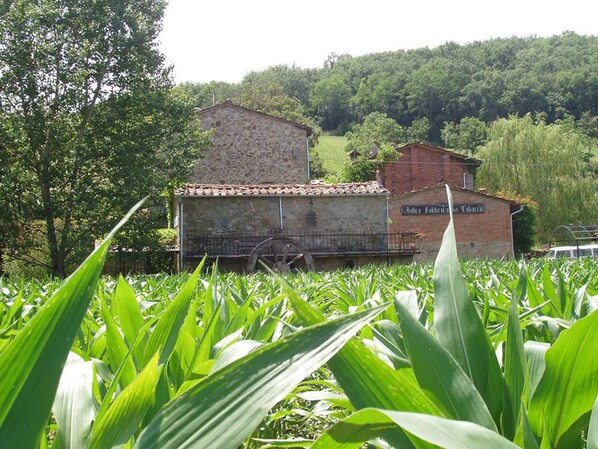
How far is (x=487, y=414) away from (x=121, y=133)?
753 inches

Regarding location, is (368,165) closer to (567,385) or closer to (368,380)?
(567,385)

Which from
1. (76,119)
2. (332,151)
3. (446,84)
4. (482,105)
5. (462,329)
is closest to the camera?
(462,329)

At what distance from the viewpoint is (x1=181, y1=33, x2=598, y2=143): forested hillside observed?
68.0m

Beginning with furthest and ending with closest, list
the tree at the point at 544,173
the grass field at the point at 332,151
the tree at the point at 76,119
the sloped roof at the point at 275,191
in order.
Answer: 1. the grass field at the point at 332,151
2. the tree at the point at 544,173
3. the sloped roof at the point at 275,191
4. the tree at the point at 76,119

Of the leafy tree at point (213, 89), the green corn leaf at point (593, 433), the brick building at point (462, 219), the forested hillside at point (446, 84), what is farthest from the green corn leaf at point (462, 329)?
the leafy tree at point (213, 89)

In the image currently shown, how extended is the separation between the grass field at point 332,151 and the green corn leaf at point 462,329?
57081 mm

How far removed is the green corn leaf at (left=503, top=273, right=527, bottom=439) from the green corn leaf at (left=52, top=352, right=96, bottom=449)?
20.3 inches

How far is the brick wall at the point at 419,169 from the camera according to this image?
118 ft

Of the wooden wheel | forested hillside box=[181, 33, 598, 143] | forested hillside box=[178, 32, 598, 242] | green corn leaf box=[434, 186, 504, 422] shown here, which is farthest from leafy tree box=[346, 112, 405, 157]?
green corn leaf box=[434, 186, 504, 422]

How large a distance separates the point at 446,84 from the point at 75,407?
269 ft

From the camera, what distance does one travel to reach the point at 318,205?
22922mm

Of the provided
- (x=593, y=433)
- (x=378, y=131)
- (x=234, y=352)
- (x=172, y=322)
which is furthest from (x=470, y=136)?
(x=593, y=433)

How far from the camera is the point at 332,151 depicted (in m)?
69.8

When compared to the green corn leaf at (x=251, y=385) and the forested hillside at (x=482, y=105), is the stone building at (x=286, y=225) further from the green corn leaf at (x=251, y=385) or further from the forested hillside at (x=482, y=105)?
the green corn leaf at (x=251, y=385)
